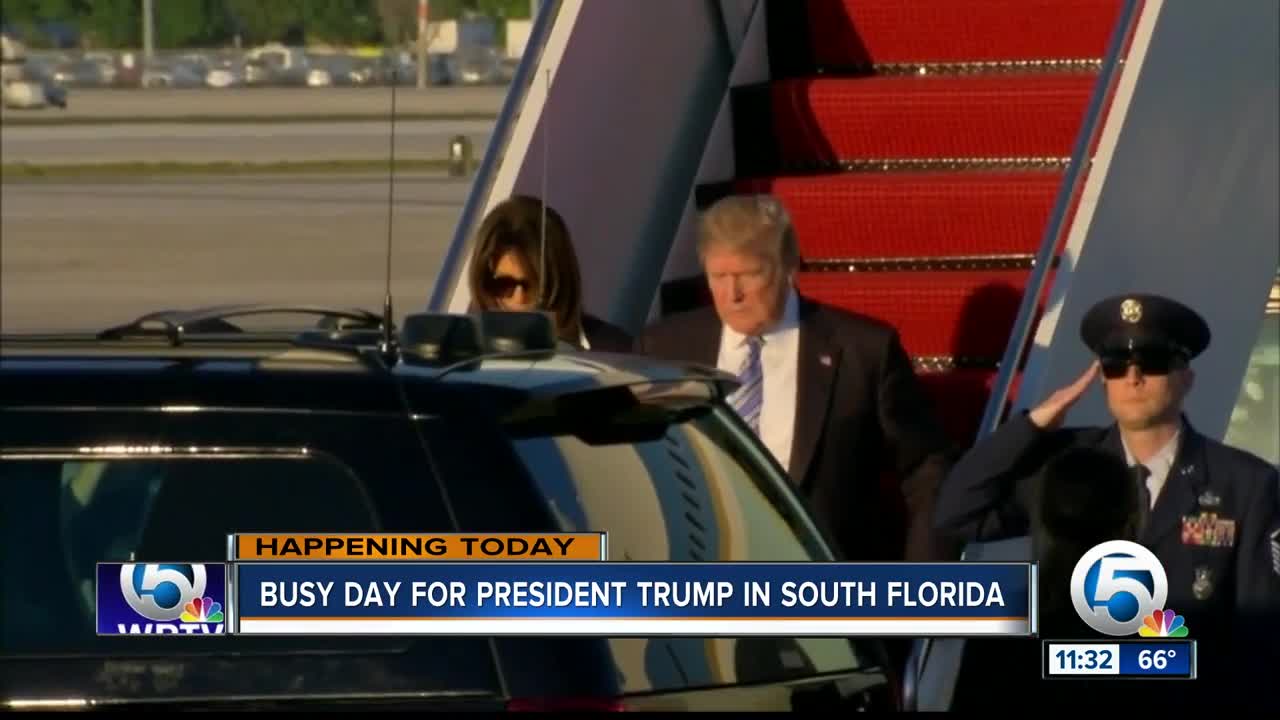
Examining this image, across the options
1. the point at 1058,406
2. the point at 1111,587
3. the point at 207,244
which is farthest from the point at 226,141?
the point at 1111,587

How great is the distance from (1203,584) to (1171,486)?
0.20m

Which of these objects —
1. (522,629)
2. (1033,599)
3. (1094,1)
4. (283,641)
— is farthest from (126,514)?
(1094,1)

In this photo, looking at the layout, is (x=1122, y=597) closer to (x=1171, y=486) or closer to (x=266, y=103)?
(x=1171, y=486)

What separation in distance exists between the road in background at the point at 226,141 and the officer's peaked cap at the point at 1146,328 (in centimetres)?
3152

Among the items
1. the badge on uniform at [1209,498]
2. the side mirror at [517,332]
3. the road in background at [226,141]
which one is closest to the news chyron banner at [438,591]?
the side mirror at [517,332]

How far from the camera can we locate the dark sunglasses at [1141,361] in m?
5.27

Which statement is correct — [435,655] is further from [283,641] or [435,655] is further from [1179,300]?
[1179,300]

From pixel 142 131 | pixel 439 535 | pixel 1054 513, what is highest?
pixel 439 535

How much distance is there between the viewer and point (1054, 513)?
515 centimetres

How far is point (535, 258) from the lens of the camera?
6078 mm

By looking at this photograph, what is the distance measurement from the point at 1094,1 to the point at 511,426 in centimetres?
524

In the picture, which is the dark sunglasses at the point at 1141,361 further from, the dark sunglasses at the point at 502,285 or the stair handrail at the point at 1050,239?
the dark sunglasses at the point at 502,285

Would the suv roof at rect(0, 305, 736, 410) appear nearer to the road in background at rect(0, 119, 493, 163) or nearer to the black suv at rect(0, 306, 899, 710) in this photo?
the black suv at rect(0, 306, 899, 710)

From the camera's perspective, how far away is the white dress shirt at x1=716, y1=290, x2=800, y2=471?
588 centimetres
